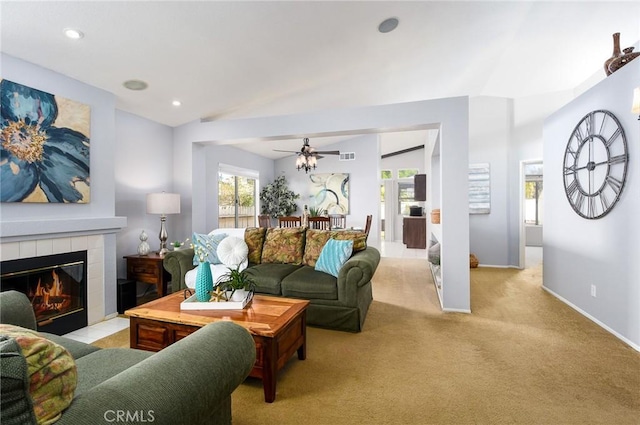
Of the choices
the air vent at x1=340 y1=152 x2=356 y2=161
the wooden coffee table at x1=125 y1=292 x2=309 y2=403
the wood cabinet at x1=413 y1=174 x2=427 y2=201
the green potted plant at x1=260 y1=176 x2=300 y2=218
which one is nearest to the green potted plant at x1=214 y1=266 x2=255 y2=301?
the wooden coffee table at x1=125 y1=292 x2=309 y2=403

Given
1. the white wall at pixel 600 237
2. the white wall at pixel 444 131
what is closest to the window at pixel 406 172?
the white wall at pixel 600 237

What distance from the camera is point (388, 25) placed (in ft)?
9.81

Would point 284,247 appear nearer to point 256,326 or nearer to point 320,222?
point 256,326

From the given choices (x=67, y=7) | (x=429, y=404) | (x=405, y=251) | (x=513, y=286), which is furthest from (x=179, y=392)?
(x=405, y=251)

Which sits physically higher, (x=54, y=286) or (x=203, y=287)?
(x=203, y=287)

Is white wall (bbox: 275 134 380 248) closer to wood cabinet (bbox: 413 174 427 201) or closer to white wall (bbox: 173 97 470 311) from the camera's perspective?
wood cabinet (bbox: 413 174 427 201)

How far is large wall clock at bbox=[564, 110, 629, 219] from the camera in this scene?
9.08 ft

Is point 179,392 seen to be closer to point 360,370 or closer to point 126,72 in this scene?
point 360,370

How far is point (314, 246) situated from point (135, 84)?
263cm

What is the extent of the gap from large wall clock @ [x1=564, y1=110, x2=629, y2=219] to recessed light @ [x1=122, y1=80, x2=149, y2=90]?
4695 mm

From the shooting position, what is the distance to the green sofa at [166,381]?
81cm

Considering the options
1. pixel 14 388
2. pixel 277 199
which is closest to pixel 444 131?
pixel 14 388

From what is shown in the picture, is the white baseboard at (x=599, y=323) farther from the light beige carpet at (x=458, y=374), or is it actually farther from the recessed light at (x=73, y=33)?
the recessed light at (x=73, y=33)
